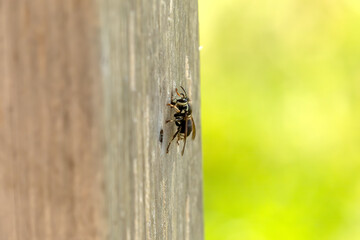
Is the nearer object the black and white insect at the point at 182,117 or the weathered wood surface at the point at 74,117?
the weathered wood surface at the point at 74,117

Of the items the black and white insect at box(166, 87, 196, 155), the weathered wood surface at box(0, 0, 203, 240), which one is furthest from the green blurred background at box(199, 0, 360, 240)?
the weathered wood surface at box(0, 0, 203, 240)

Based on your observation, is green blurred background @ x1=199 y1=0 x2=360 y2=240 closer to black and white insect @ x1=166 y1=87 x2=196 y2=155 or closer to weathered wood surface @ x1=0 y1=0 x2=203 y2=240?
black and white insect @ x1=166 y1=87 x2=196 y2=155

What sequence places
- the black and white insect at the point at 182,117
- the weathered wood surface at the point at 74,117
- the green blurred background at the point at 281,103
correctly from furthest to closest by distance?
1. the green blurred background at the point at 281,103
2. the black and white insect at the point at 182,117
3. the weathered wood surface at the point at 74,117

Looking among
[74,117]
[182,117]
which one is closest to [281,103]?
[182,117]

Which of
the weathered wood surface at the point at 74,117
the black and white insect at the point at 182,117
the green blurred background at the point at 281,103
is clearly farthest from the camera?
the green blurred background at the point at 281,103

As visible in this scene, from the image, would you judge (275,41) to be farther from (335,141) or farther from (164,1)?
(164,1)

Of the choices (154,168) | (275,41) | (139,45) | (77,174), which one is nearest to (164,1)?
(139,45)

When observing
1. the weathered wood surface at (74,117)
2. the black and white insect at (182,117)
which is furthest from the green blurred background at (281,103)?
the weathered wood surface at (74,117)

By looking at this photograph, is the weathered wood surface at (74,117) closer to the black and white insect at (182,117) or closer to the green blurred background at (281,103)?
the black and white insect at (182,117)
